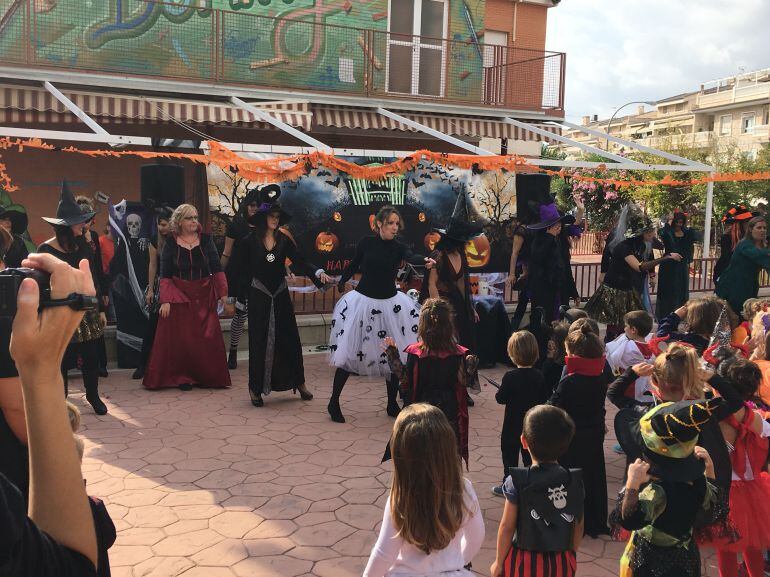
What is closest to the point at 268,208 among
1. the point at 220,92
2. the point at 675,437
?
the point at 675,437

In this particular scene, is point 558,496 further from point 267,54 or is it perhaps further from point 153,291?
point 267,54

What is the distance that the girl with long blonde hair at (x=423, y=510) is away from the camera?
255cm

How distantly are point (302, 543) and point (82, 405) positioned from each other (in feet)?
11.9

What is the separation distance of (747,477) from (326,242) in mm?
6612

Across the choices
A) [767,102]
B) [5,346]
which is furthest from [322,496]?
[767,102]

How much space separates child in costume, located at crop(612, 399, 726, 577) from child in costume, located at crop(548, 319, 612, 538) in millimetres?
1280

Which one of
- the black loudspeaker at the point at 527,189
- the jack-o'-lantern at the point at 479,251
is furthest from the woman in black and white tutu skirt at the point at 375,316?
Result: the black loudspeaker at the point at 527,189

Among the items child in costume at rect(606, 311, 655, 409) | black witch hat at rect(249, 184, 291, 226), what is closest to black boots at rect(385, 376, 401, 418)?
black witch hat at rect(249, 184, 291, 226)

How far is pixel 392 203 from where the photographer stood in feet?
32.5

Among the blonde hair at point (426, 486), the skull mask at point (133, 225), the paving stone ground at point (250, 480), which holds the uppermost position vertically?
the skull mask at point (133, 225)

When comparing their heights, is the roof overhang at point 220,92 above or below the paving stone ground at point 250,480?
above

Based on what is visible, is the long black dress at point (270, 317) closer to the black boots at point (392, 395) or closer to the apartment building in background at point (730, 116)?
the black boots at point (392, 395)

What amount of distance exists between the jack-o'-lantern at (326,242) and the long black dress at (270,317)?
241 cm

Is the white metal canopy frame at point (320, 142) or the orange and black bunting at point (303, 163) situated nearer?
the orange and black bunting at point (303, 163)
